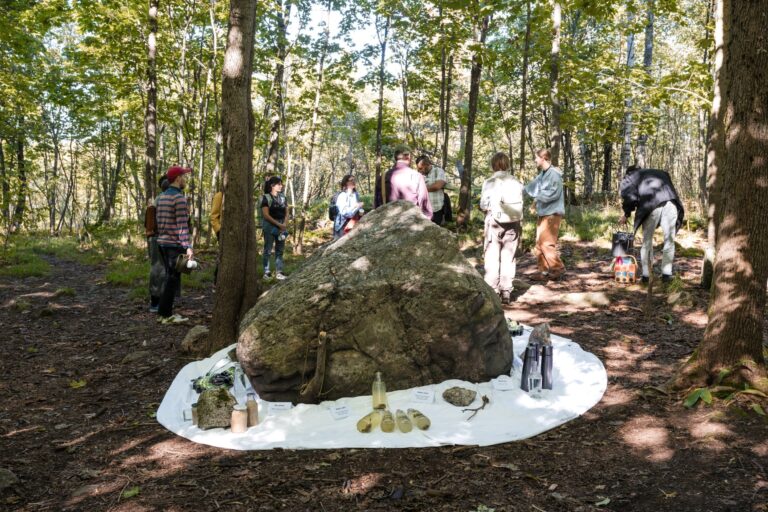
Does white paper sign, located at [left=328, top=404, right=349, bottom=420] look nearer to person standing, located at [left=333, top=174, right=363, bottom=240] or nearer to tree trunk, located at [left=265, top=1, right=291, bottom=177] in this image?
person standing, located at [left=333, top=174, right=363, bottom=240]

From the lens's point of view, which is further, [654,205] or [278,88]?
[278,88]

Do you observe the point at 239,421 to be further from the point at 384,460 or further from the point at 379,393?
the point at 384,460

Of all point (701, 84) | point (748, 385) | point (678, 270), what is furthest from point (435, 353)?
point (701, 84)

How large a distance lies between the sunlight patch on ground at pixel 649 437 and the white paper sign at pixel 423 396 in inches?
60.4

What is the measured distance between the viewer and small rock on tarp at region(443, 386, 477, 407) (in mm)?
4566

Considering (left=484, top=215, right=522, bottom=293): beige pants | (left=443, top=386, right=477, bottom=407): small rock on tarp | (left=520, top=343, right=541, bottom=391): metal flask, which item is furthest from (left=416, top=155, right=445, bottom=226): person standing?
(left=443, top=386, right=477, bottom=407): small rock on tarp

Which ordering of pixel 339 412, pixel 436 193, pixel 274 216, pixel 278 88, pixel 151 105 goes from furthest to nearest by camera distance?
pixel 278 88, pixel 151 105, pixel 274 216, pixel 436 193, pixel 339 412

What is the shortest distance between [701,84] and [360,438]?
925 centimetres

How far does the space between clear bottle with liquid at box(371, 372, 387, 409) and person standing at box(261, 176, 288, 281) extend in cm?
545

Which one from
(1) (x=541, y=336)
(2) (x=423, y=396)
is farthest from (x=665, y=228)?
(2) (x=423, y=396)

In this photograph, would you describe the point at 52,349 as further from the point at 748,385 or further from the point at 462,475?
the point at 748,385

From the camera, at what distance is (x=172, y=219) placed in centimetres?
704

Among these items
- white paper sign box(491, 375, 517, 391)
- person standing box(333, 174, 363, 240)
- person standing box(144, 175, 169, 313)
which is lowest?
white paper sign box(491, 375, 517, 391)

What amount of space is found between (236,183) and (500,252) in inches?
157
